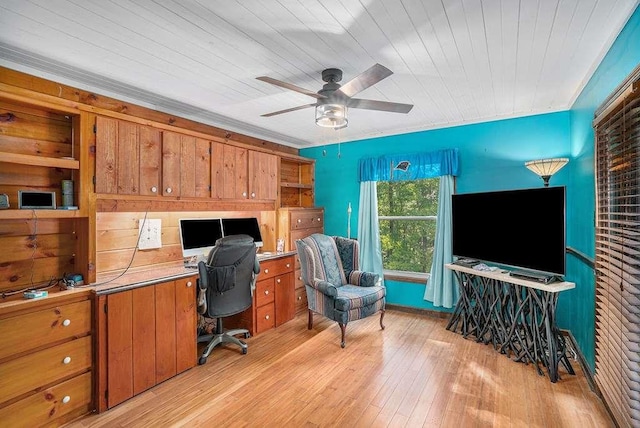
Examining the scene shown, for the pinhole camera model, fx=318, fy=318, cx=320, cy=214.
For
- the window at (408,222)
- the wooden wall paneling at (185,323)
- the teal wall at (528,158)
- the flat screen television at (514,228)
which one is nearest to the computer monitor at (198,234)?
the wooden wall paneling at (185,323)

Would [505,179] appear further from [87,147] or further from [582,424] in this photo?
[87,147]

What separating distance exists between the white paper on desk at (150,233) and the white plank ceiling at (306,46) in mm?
1135

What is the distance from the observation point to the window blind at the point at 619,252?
1600 mm

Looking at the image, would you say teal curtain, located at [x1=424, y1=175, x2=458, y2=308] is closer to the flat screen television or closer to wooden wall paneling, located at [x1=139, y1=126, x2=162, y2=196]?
the flat screen television

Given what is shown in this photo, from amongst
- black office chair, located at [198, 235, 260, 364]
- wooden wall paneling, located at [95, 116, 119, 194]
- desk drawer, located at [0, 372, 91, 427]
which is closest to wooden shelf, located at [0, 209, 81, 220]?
wooden wall paneling, located at [95, 116, 119, 194]

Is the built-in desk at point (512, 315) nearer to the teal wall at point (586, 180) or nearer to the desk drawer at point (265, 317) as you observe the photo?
the teal wall at point (586, 180)

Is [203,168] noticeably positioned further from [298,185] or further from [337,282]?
[337,282]

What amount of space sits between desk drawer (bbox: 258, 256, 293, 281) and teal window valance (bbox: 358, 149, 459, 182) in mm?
1549

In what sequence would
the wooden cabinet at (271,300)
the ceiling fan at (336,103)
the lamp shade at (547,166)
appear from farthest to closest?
the wooden cabinet at (271,300), the lamp shade at (547,166), the ceiling fan at (336,103)

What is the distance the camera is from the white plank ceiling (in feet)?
5.57

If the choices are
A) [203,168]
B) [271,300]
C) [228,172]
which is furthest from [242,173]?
[271,300]

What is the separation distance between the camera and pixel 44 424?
200 centimetres

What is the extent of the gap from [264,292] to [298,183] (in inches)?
71.1

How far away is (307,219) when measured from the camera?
453 cm
